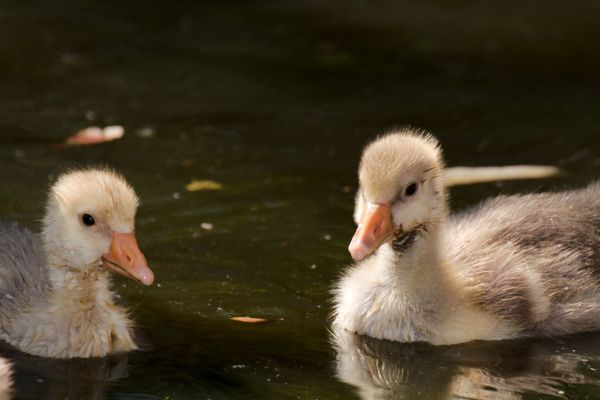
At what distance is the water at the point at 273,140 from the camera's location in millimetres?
6246

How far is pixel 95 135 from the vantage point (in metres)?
9.28

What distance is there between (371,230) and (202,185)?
230cm

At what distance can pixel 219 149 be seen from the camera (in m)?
9.27

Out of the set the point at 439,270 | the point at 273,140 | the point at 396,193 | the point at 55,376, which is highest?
the point at 273,140

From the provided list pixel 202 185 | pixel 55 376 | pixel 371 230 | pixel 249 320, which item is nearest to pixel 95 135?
pixel 202 185

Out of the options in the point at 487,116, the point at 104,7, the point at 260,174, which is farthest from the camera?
the point at 104,7

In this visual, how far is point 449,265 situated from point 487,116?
3.77 meters

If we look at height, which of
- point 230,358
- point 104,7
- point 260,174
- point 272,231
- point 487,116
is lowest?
point 230,358

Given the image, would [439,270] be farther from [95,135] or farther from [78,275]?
[95,135]

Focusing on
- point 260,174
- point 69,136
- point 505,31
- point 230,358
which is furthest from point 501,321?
point 505,31

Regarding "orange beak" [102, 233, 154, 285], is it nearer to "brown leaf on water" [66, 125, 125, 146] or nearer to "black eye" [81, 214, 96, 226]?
"black eye" [81, 214, 96, 226]

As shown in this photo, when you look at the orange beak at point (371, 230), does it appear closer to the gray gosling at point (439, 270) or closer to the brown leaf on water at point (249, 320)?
the gray gosling at point (439, 270)

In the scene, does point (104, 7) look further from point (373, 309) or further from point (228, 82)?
point (373, 309)

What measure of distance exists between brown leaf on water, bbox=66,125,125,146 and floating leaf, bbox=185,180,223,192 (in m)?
0.97
